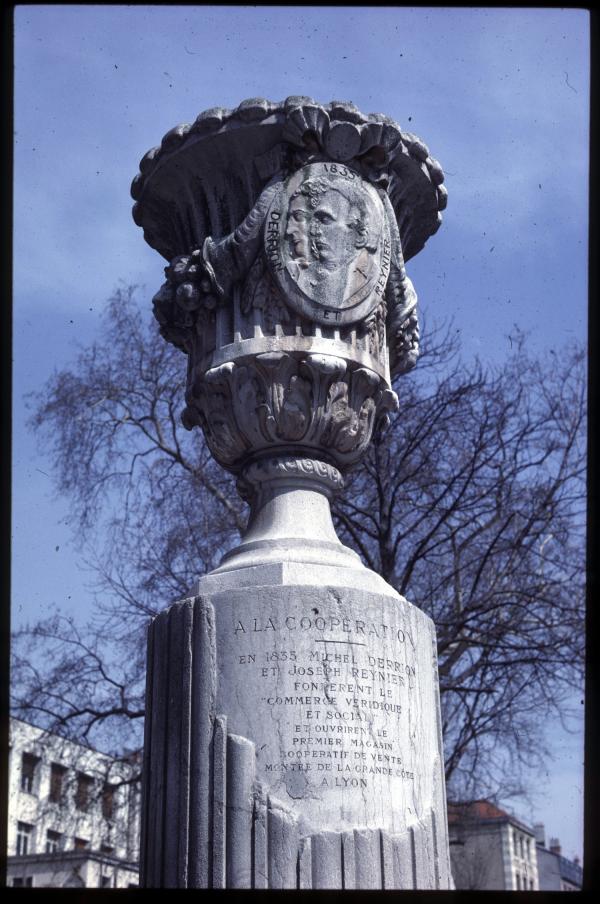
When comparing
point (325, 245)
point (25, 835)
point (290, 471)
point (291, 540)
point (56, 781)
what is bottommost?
point (25, 835)

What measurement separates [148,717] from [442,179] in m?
3.35

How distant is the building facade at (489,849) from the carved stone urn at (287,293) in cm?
841

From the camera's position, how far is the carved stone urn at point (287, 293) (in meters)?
6.32

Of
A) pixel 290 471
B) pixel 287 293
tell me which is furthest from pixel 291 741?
pixel 287 293

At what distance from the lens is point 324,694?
562 centimetres

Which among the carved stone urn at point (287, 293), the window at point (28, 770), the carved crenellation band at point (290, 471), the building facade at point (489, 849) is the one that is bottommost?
the building facade at point (489, 849)

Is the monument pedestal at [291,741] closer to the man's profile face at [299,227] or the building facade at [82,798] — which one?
the man's profile face at [299,227]

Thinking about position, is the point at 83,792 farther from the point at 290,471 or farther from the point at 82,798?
the point at 290,471

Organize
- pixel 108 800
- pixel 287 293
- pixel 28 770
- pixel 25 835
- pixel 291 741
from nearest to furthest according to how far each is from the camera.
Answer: pixel 291 741
pixel 287 293
pixel 108 800
pixel 28 770
pixel 25 835

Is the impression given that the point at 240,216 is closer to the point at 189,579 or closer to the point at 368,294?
the point at 368,294

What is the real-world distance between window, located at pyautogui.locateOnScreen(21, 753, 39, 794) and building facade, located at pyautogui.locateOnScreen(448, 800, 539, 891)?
4.90 m

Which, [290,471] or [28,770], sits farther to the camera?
[28,770]

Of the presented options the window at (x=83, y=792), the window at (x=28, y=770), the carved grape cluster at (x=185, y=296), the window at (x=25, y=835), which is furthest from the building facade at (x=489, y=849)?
the carved grape cluster at (x=185, y=296)

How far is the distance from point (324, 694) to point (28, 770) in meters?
13.8
